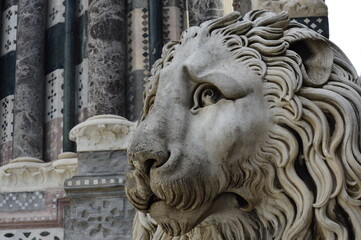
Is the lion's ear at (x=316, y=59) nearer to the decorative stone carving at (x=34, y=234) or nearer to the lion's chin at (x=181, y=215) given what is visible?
the lion's chin at (x=181, y=215)

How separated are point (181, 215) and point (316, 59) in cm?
41

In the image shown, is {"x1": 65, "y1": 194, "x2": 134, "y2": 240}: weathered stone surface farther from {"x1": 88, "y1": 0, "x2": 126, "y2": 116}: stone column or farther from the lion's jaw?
the lion's jaw

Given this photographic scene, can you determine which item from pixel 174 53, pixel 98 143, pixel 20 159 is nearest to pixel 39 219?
pixel 20 159

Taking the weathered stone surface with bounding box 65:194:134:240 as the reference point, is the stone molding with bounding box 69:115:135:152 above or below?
above

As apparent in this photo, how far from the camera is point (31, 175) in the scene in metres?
5.99

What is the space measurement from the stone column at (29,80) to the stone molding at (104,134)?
94 centimetres

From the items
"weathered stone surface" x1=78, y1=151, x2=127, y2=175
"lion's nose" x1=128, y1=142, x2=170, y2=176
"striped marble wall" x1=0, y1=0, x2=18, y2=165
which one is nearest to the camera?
"lion's nose" x1=128, y1=142, x2=170, y2=176

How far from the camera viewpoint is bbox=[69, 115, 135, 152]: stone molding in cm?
527

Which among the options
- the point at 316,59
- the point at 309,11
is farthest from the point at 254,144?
the point at 309,11

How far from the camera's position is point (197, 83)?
1524 millimetres

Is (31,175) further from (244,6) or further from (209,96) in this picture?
(209,96)

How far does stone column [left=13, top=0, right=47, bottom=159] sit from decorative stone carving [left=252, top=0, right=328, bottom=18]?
4045mm

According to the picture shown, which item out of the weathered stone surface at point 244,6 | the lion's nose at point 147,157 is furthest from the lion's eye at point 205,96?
the weathered stone surface at point 244,6

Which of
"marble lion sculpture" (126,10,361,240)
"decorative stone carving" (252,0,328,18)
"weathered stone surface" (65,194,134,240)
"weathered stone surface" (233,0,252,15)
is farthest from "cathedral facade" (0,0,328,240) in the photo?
"marble lion sculpture" (126,10,361,240)
